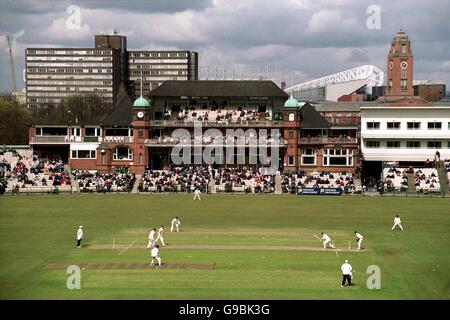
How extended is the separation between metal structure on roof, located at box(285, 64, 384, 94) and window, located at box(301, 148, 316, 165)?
260 feet

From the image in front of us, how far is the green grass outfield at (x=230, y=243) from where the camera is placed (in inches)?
973

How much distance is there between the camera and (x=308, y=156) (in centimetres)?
7325

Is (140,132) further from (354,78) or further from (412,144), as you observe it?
(354,78)

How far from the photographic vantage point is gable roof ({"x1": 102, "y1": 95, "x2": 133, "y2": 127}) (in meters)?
76.0

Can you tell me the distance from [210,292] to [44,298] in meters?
5.04

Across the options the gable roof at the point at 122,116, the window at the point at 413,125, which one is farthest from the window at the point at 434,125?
the gable roof at the point at 122,116

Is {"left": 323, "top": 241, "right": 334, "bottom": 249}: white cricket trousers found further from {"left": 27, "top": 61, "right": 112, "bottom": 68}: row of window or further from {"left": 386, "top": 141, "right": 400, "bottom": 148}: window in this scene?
{"left": 27, "top": 61, "right": 112, "bottom": 68}: row of window

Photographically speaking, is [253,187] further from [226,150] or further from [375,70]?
[375,70]

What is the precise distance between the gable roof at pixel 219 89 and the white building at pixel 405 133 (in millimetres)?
8929

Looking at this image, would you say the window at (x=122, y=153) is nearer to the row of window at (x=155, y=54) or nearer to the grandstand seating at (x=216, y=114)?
the grandstand seating at (x=216, y=114)

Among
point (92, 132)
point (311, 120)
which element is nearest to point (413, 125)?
point (311, 120)

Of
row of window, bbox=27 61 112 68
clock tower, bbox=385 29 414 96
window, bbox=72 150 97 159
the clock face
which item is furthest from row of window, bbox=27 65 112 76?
the clock face

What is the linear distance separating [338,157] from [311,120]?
16.0ft
